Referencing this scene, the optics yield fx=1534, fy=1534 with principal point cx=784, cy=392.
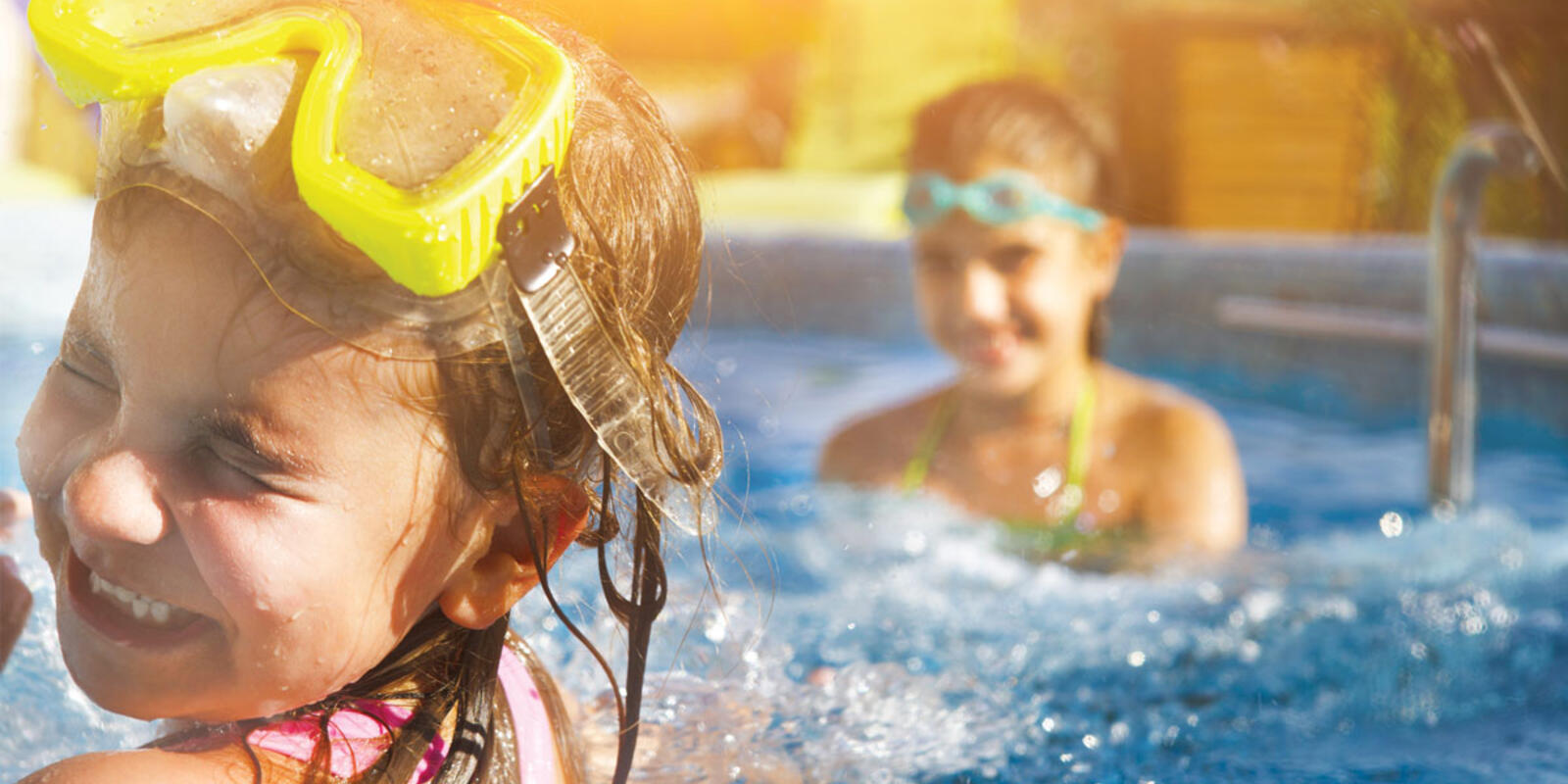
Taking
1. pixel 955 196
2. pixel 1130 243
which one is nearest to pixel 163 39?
pixel 955 196

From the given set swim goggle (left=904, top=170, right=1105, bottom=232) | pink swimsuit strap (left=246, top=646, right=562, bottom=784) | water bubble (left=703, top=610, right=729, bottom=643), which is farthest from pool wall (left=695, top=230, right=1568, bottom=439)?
pink swimsuit strap (left=246, top=646, right=562, bottom=784)

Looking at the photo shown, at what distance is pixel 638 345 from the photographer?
1411 millimetres

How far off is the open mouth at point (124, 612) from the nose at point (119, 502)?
7 centimetres

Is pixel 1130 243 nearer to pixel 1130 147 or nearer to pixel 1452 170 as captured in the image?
pixel 1452 170

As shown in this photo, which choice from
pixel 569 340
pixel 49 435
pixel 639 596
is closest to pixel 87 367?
pixel 49 435

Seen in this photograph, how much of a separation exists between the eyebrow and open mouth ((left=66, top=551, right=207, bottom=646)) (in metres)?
0.16

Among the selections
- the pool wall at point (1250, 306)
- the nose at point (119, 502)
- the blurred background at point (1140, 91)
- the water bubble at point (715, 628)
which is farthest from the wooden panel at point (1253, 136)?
the nose at point (119, 502)

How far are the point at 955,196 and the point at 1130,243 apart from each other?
7.39 ft

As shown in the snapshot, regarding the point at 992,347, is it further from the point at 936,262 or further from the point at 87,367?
the point at 87,367

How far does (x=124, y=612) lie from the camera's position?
131 cm

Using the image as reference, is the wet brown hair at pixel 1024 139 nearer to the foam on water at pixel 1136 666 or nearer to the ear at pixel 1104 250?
the ear at pixel 1104 250

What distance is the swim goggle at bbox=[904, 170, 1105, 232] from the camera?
4.11m

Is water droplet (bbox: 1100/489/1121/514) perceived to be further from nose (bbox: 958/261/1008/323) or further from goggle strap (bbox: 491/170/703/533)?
goggle strap (bbox: 491/170/703/533)

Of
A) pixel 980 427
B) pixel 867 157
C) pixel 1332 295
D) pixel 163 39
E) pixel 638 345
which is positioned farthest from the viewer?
pixel 867 157
